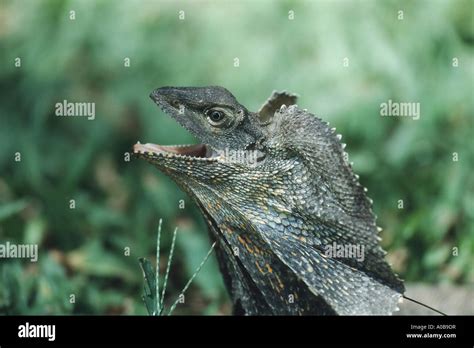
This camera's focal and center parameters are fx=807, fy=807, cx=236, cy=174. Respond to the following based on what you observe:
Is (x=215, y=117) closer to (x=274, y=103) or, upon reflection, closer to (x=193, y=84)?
(x=274, y=103)

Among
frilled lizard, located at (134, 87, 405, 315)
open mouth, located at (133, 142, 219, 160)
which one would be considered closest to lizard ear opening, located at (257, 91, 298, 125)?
frilled lizard, located at (134, 87, 405, 315)

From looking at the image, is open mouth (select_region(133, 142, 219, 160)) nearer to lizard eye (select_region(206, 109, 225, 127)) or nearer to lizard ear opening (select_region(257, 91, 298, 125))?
lizard eye (select_region(206, 109, 225, 127))

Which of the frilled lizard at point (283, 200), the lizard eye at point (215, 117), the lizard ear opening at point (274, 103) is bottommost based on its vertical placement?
the frilled lizard at point (283, 200)

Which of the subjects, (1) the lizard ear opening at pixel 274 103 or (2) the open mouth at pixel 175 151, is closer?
(2) the open mouth at pixel 175 151

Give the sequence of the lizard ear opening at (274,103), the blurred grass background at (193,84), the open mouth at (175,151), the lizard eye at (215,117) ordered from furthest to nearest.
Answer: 1. the blurred grass background at (193,84)
2. the lizard ear opening at (274,103)
3. the lizard eye at (215,117)
4. the open mouth at (175,151)

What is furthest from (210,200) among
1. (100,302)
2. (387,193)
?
(387,193)

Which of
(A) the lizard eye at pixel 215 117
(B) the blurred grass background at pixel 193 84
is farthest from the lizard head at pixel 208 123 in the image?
(B) the blurred grass background at pixel 193 84

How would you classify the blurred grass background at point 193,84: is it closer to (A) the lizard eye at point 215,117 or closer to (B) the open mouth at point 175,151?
(B) the open mouth at point 175,151

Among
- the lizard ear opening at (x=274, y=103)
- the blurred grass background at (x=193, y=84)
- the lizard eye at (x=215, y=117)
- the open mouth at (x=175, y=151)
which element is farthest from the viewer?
the blurred grass background at (x=193, y=84)

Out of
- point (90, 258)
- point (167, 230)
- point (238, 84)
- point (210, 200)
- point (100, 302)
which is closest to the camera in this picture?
point (210, 200)
